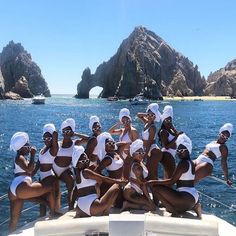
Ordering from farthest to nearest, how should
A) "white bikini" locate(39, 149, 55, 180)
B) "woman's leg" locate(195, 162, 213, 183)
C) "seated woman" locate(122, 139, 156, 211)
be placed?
1. "woman's leg" locate(195, 162, 213, 183)
2. "white bikini" locate(39, 149, 55, 180)
3. "seated woman" locate(122, 139, 156, 211)

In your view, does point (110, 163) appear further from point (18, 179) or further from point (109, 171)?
point (18, 179)

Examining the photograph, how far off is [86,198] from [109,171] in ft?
4.33

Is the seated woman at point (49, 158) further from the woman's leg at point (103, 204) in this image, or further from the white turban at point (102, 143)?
the woman's leg at point (103, 204)

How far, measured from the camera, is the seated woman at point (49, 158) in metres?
9.12

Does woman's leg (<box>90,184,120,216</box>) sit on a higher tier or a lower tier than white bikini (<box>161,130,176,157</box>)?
lower

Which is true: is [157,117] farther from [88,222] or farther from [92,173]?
[88,222]

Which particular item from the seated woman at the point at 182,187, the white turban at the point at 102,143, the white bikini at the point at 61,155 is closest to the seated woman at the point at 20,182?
the white bikini at the point at 61,155

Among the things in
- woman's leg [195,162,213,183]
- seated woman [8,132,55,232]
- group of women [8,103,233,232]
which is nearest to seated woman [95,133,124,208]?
group of women [8,103,233,232]

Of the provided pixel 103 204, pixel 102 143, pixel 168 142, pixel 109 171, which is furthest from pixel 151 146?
pixel 103 204

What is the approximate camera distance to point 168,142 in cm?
1018

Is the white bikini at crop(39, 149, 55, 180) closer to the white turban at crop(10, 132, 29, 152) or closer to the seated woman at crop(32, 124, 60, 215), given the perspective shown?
the seated woman at crop(32, 124, 60, 215)

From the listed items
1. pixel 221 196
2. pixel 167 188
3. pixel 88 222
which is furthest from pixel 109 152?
pixel 221 196

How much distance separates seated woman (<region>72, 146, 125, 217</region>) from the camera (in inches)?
319

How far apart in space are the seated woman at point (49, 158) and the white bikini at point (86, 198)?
1053 millimetres
